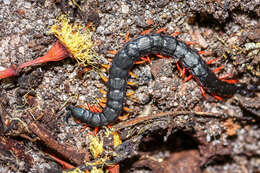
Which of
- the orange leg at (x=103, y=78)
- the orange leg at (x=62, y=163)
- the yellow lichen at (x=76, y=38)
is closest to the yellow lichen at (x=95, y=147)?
the orange leg at (x=62, y=163)

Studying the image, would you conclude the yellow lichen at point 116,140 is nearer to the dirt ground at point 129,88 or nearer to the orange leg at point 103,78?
the dirt ground at point 129,88

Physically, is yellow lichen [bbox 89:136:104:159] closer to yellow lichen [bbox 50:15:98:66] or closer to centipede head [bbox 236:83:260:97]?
yellow lichen [bbox 50:15:98:66]

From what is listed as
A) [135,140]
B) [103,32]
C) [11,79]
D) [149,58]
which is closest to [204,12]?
[149,58]

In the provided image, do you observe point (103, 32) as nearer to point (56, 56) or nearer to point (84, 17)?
point (84, 17)

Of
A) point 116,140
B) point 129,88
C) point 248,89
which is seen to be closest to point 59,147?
point 116,140

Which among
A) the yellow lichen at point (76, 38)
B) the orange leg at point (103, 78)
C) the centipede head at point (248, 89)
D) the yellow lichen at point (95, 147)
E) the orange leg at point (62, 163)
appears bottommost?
the orange leg at point (62, 163)

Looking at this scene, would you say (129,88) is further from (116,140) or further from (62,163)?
(62,163)

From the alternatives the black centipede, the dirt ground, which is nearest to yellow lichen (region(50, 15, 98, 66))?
the dirt ground

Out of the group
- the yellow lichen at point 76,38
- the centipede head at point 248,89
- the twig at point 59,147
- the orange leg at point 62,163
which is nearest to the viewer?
the twig at point 59,147
